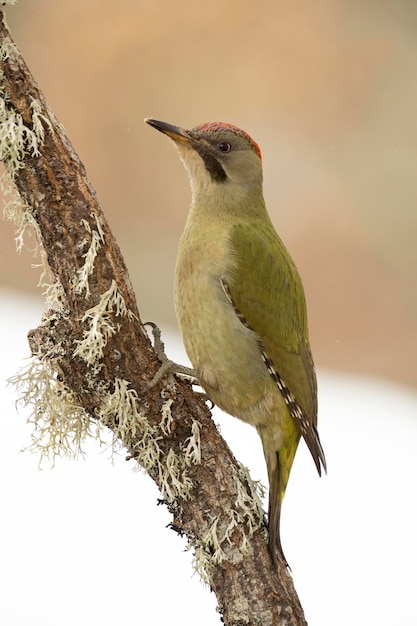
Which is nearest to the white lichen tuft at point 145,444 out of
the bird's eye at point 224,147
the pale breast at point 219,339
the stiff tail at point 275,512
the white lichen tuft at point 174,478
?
the white lichen tuft at point 174,478

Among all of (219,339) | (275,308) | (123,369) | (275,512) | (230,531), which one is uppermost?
(275,308)

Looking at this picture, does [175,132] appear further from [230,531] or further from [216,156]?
[230,531]

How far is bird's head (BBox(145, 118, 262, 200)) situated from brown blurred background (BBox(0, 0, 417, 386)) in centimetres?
240

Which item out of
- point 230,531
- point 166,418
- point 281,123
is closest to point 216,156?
point 166,418

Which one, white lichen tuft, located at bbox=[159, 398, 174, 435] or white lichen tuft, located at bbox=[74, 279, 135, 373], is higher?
white lichen tuft, located at bbox=[74, 279, 135, 373]

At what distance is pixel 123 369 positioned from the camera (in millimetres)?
2457

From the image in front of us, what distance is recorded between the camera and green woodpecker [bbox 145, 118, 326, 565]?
2.80 metres

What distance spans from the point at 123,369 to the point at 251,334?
507 millimetres

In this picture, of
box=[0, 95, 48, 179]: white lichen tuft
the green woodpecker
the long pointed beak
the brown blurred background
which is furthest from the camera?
the brown blurred background

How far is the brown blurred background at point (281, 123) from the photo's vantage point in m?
5.60

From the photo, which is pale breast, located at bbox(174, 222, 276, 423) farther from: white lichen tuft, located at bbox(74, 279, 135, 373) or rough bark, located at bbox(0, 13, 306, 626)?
white lichen tuft, located at bbox(74, 279, 135, 373)

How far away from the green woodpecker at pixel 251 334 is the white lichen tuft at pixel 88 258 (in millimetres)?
504

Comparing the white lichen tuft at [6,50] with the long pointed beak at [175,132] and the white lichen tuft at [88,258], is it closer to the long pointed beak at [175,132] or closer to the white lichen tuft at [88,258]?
the white lichen tuft at [88,258]

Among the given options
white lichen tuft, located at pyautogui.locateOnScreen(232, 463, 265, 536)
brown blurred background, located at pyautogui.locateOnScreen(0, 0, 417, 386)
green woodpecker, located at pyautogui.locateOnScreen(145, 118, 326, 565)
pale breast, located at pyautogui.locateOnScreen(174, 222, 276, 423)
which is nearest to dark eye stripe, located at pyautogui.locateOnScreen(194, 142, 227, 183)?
green woodpecker, located at pyautogui.locateOnScreen(145, 118, 326, 565)
